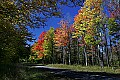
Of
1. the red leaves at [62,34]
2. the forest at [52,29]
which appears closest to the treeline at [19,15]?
the forest at [52,29]

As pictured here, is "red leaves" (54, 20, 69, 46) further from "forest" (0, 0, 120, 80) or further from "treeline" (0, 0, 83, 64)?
"treeline" (0, 0, 83, 64)

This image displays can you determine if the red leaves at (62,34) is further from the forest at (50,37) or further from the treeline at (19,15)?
the treeline at (19,15)

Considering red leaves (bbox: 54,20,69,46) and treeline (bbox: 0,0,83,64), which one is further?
red leaves (bbox: 54,20,69,46)

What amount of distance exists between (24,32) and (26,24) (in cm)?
42

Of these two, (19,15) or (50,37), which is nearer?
(19,15)

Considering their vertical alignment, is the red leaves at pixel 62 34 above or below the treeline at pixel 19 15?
above

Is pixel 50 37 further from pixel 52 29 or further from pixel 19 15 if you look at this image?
pixel 19 15

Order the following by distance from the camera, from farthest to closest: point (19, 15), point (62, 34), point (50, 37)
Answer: point (50, 37) < point (62, 34) < point (19, 15)

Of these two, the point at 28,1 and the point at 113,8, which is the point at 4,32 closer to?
the point at 28,1

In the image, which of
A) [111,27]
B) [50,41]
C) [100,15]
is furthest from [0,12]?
[50,41]

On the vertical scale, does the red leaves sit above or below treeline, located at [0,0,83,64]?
above

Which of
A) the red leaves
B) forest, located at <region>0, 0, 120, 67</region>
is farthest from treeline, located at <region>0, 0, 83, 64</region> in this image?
the red leaves

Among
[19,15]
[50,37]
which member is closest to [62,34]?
[50,37]

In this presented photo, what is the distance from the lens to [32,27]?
Result: 18.3 ft
